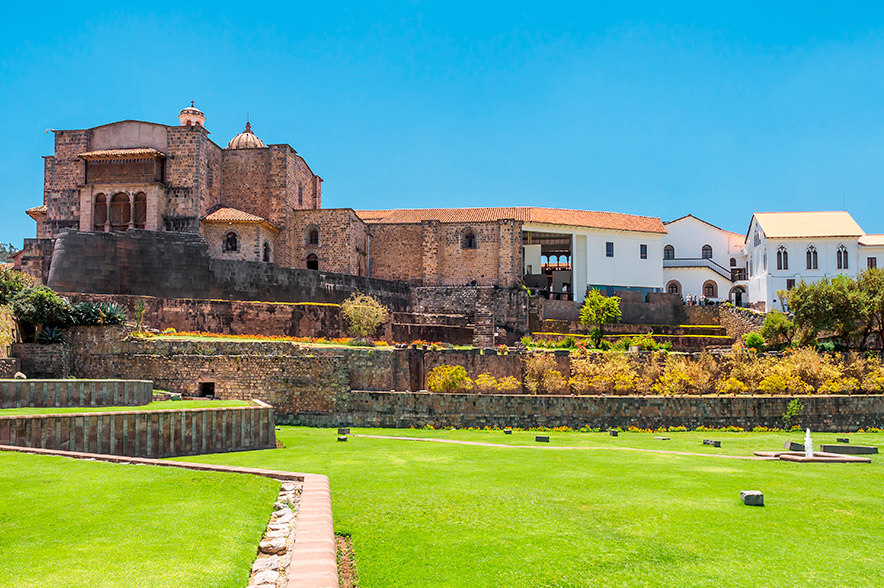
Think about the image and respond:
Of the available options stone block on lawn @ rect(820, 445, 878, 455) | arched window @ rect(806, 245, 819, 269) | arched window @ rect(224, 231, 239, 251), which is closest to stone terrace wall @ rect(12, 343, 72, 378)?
arched window @ rect(224, 231, 239, 251)

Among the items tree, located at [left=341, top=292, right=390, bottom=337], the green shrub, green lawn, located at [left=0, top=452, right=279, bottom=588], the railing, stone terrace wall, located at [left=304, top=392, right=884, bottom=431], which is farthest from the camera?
the railing

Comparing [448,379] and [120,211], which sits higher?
[120,211]

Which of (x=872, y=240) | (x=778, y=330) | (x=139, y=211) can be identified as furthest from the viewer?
(x=872, y=240)

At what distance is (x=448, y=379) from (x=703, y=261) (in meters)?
32.6

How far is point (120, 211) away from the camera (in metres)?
36.8

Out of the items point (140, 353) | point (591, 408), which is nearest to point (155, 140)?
point (140, 353)

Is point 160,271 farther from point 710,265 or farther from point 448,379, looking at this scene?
point 710,265

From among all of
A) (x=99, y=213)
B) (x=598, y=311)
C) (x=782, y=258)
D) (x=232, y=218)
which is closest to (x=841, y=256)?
(x=782, y=258)

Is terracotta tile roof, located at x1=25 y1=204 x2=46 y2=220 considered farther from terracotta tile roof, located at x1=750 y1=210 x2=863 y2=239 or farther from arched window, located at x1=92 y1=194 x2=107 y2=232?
terracotta tile roof, located at x1=750 y1=210 x2=863 y2=239

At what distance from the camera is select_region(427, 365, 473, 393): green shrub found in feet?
73.8

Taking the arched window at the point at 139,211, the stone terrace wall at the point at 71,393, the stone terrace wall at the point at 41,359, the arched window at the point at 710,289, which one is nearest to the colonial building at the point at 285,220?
the arched window at the point at 139,211

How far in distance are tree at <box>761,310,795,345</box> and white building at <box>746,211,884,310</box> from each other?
33.4ft

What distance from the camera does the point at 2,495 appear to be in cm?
634

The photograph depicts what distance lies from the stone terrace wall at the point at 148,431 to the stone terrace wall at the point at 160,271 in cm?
1546
